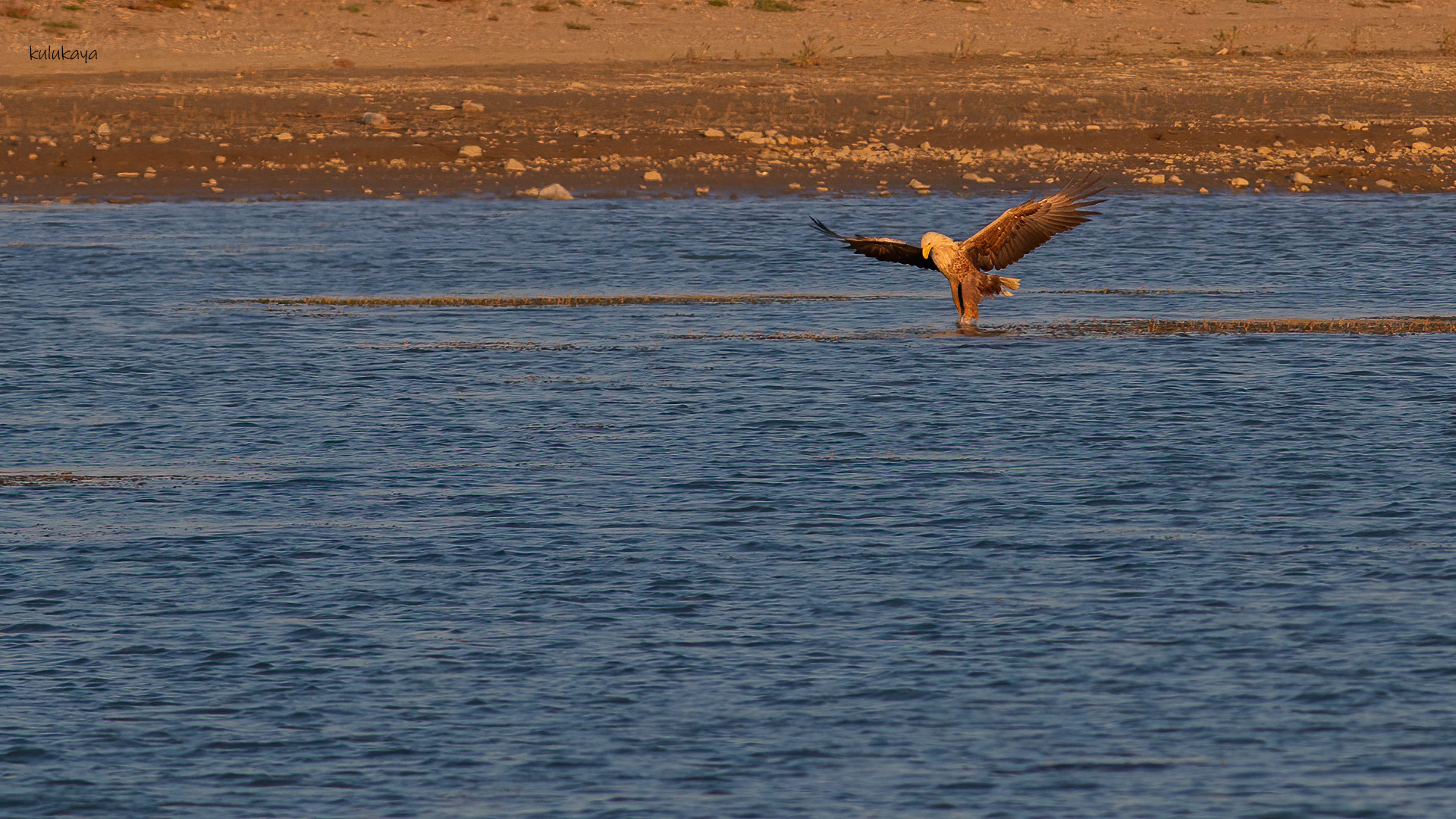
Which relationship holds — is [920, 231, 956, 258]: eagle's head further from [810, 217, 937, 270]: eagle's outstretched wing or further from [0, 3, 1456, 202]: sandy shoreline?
[0, 3, 1456, 202]: sandy shoreline

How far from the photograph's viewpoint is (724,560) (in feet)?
28.1

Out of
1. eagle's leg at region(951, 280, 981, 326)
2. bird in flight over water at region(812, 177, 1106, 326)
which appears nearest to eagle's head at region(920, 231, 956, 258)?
bird in flight over water at region(812, 177, 1106, 326)

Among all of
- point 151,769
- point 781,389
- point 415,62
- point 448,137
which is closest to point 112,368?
point 781,389

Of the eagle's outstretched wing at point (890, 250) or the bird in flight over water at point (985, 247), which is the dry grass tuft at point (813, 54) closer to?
the bird in flight over water at point (985, 247)

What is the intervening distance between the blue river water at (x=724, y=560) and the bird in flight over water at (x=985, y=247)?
0.47 meters

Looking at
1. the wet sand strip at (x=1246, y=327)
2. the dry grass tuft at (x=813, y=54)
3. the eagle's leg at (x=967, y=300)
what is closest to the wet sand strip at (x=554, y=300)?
the eagle's leg at (x=967, y=300)

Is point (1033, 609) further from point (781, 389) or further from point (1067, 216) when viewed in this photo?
point (1067, 216)

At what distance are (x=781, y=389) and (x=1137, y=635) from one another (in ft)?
17.0

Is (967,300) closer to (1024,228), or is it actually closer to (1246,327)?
(1024,228)

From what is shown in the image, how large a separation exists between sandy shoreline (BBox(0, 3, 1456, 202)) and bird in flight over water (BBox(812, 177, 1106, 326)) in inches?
297

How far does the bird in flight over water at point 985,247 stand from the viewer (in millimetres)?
14352

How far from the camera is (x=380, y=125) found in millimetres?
24484

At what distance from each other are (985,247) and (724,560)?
6.67m

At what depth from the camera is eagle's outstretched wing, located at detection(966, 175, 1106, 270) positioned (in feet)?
46.9
